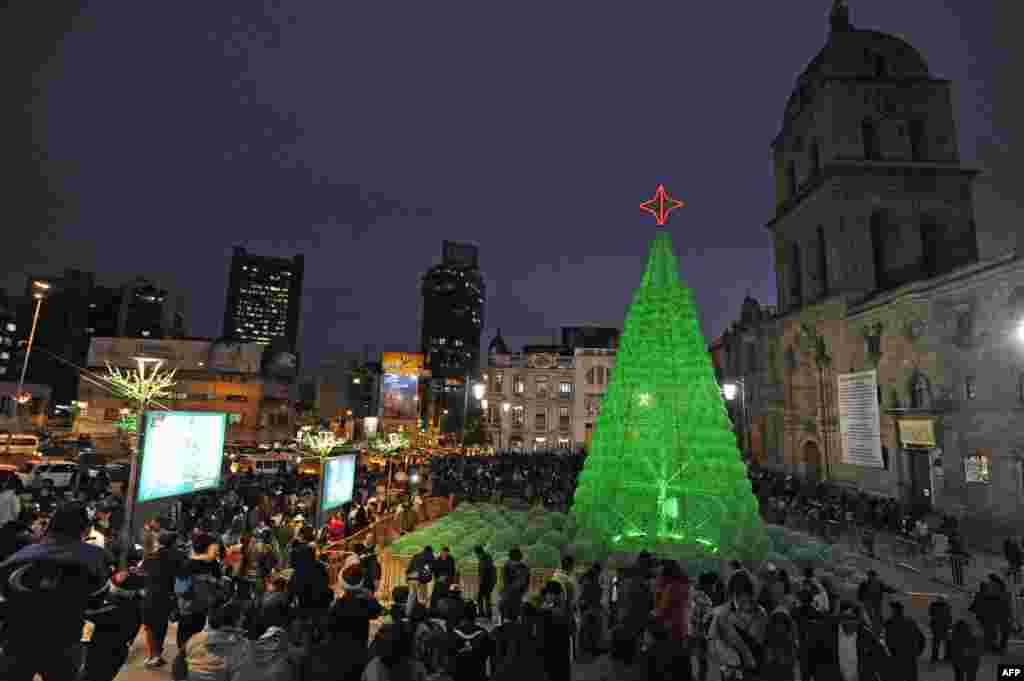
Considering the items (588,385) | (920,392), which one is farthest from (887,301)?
(588,385)

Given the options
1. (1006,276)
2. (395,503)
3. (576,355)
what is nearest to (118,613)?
(395,503)

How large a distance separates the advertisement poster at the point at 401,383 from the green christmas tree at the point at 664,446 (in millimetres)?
58993

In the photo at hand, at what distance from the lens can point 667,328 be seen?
15961 mm

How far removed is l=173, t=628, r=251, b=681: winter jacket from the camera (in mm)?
4676

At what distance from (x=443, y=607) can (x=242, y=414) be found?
221 feet

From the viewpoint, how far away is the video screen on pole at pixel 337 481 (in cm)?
1466

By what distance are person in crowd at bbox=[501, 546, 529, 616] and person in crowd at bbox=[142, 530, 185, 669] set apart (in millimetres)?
4750

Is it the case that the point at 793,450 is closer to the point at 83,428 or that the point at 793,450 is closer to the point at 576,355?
the point at 576,355

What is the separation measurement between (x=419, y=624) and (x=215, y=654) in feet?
6.54

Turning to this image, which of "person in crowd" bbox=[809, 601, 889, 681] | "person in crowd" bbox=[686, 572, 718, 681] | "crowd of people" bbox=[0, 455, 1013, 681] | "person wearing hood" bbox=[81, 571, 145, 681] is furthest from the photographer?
"person in crowd" bbox=[686, 572, 718, 681]

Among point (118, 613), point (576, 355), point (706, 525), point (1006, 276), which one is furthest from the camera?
point (576, 355)

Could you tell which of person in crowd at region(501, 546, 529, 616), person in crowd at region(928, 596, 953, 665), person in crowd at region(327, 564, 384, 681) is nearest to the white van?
person in crowd at region(501, 546, 529, 616)

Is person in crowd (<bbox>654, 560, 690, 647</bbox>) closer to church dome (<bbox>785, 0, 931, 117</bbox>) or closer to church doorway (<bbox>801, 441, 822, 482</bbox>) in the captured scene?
church doorway (<bbox>801, 441, 822, 482</bbox>)

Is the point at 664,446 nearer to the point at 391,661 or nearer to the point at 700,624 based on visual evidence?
the point at 700,624
